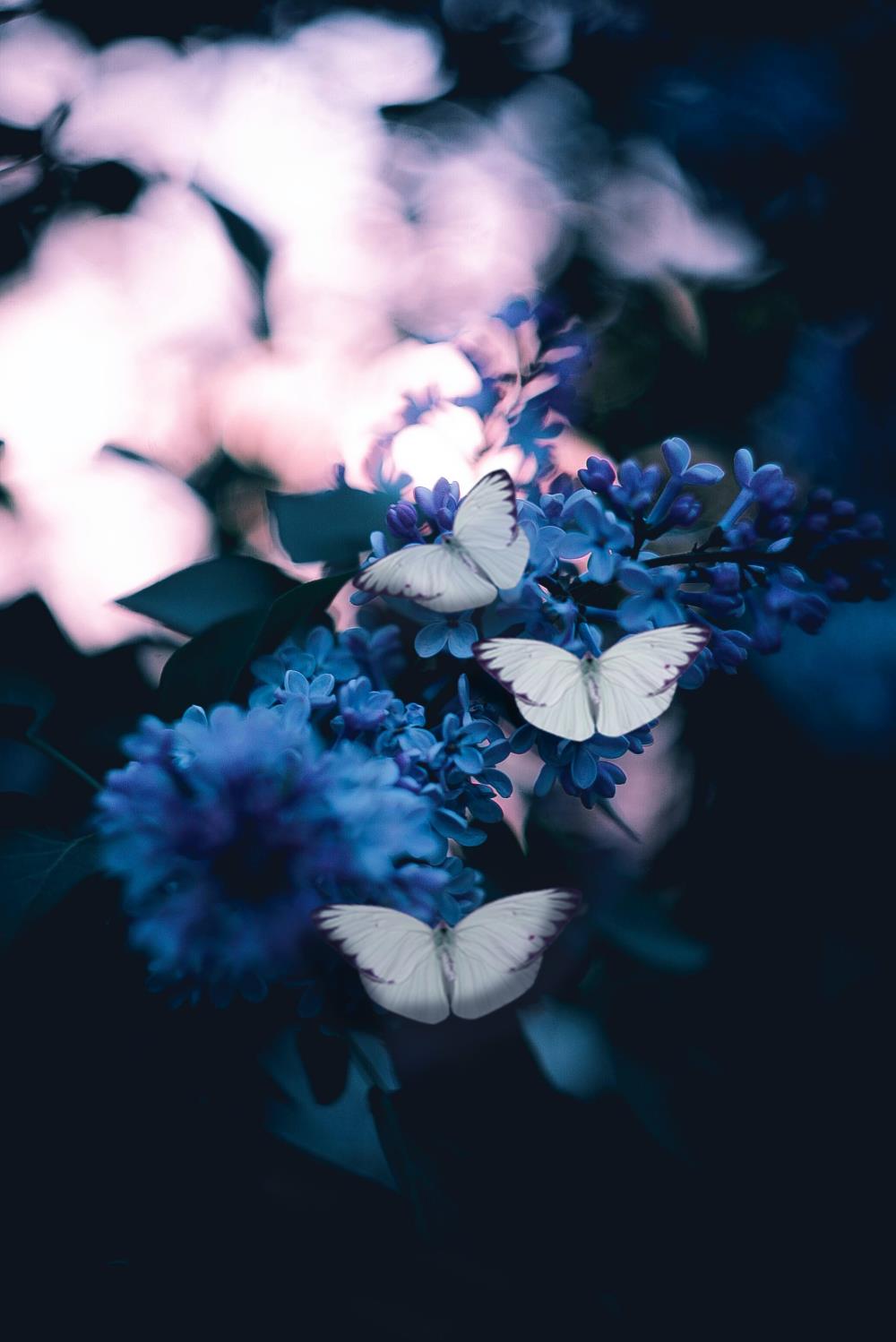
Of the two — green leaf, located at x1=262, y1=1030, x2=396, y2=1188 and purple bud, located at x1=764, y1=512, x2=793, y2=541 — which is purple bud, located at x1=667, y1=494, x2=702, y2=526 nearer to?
purple bud, located at x1=764, y1=512, x2=793, y2=541

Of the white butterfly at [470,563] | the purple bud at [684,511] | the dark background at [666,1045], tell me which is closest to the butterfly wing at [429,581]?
the white butterfly at [470,563]

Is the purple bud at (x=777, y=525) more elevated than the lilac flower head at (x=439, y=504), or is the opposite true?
the lilac flower head at (x=439, y=504)

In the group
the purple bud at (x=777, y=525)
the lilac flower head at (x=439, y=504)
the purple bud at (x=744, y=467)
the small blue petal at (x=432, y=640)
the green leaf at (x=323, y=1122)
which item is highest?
the lilac flower head at (x=439, y=504)

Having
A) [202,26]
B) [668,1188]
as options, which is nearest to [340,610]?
[668,1188]

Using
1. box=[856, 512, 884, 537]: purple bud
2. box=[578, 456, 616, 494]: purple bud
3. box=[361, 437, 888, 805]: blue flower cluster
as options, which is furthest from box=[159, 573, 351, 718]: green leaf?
box=[856, 512, 884, 537]: purple bud

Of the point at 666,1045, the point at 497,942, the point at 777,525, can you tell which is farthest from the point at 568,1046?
the point at 777,525

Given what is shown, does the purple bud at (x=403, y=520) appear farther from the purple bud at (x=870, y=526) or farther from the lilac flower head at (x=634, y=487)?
the purple bud at (x=870, y=526)
